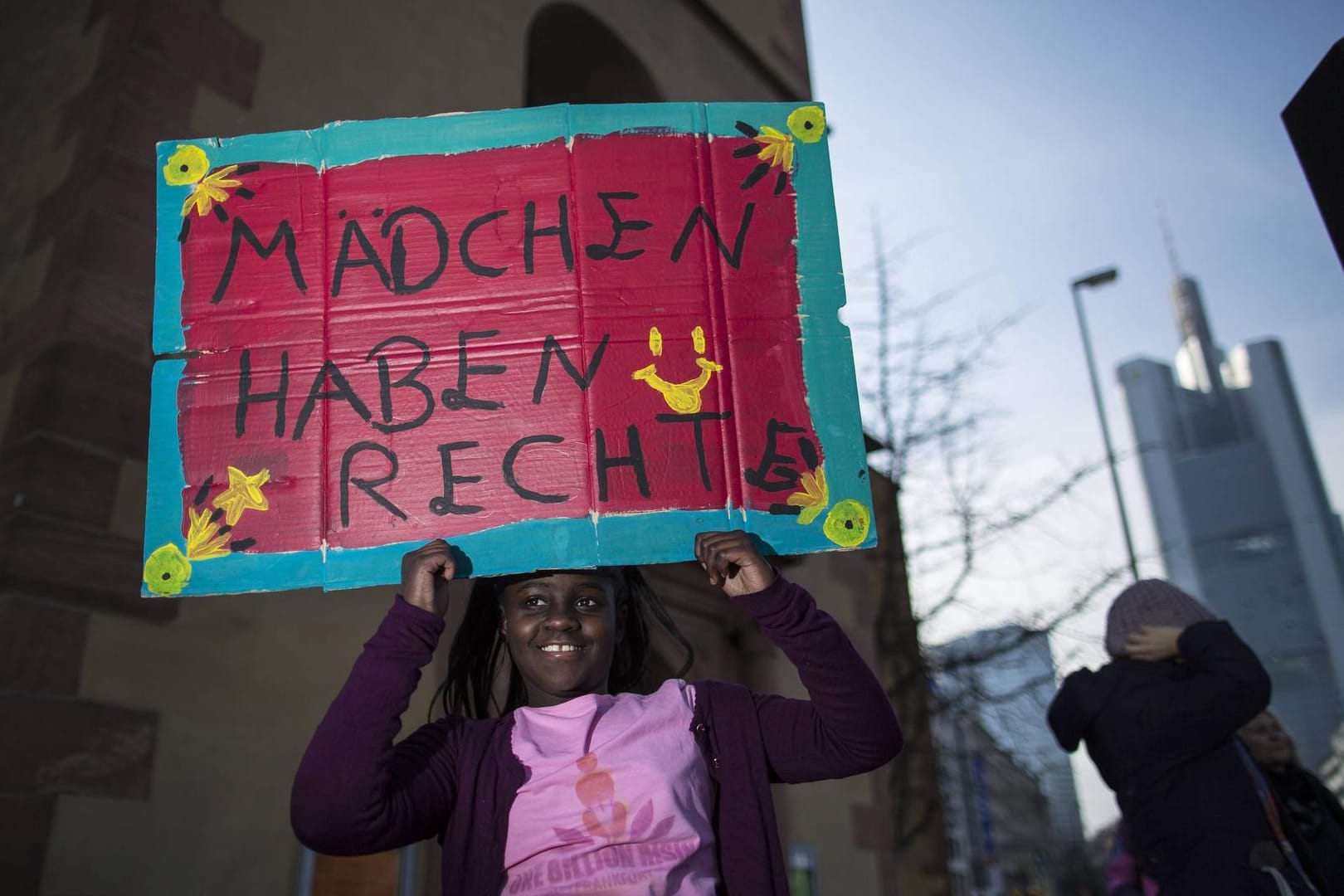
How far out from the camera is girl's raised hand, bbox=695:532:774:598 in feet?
6.34

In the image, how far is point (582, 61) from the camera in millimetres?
7629

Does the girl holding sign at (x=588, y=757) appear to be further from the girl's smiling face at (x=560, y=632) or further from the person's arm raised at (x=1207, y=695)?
the person's arm raised at (x=1207, y=695)

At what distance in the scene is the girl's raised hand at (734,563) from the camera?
1934 mm

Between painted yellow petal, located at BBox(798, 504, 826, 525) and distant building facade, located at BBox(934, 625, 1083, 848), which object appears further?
distant building facade, located at BBox(934, 625, 1083, 848)

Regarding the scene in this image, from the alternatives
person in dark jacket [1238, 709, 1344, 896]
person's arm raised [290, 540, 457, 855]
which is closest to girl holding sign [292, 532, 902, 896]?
person's arm raised [290, 540, 457, 855]

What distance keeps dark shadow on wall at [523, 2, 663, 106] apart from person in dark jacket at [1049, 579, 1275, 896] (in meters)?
5.64

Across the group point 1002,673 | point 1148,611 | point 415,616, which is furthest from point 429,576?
point 1002,673

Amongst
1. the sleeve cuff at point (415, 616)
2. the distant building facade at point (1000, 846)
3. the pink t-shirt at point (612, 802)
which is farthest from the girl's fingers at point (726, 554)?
the distant building facade at point (1000, 846)

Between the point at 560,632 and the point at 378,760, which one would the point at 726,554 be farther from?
the point at 378,760

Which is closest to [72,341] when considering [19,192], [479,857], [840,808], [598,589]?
[19,192]

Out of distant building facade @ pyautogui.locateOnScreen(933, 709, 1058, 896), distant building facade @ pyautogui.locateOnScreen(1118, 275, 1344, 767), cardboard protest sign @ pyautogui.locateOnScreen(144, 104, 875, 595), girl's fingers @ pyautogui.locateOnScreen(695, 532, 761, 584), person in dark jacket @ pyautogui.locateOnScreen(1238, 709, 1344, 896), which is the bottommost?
distant building facade @ pyautogui.locateOnScreen(933, 709, 1058, 896)

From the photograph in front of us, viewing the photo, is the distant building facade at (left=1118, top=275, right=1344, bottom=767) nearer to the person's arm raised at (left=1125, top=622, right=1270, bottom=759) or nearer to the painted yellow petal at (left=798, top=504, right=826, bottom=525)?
the person's arm raised at (left=1125, top=622, right=1270, bottom=759)

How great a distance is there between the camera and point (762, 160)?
8.17 ft

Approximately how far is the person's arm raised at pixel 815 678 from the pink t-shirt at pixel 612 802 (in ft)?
0.71
